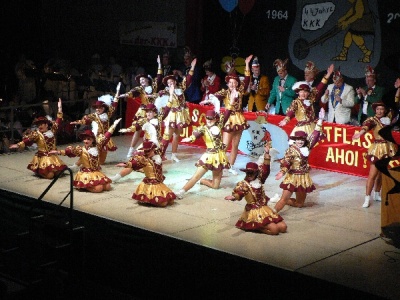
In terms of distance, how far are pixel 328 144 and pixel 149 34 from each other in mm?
6764

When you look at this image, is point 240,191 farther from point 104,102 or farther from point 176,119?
point 176,119

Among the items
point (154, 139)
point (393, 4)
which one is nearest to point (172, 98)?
point (154, 139)

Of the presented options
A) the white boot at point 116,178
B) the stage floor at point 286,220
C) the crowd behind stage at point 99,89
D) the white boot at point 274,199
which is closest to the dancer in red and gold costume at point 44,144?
the stage floor at point 286,220

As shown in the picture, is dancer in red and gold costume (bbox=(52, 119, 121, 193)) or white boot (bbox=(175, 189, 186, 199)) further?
dancer in red and gold costume (bbox=(52, 119, 121, 193))

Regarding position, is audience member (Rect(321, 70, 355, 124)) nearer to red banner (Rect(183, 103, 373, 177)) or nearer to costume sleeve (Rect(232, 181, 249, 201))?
red banner (Rect(183, 103, 373, 177))

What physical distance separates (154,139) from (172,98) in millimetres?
2266

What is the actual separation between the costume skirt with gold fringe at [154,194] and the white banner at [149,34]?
7.67 metres

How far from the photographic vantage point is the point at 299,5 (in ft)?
53.2

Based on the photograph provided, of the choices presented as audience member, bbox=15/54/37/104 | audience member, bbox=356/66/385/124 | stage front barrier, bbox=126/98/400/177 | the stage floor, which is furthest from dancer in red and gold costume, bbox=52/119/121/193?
audience member, bbox=15/54/37/104

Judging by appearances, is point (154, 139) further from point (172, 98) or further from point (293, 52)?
point (293, 52)

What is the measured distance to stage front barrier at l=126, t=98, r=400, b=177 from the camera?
12898 mm

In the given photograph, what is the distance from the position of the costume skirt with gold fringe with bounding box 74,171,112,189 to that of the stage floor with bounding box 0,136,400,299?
14cm

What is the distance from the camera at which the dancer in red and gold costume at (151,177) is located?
1092 centimetres

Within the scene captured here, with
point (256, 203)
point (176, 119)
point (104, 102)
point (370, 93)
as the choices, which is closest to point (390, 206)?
point (256, 203)
